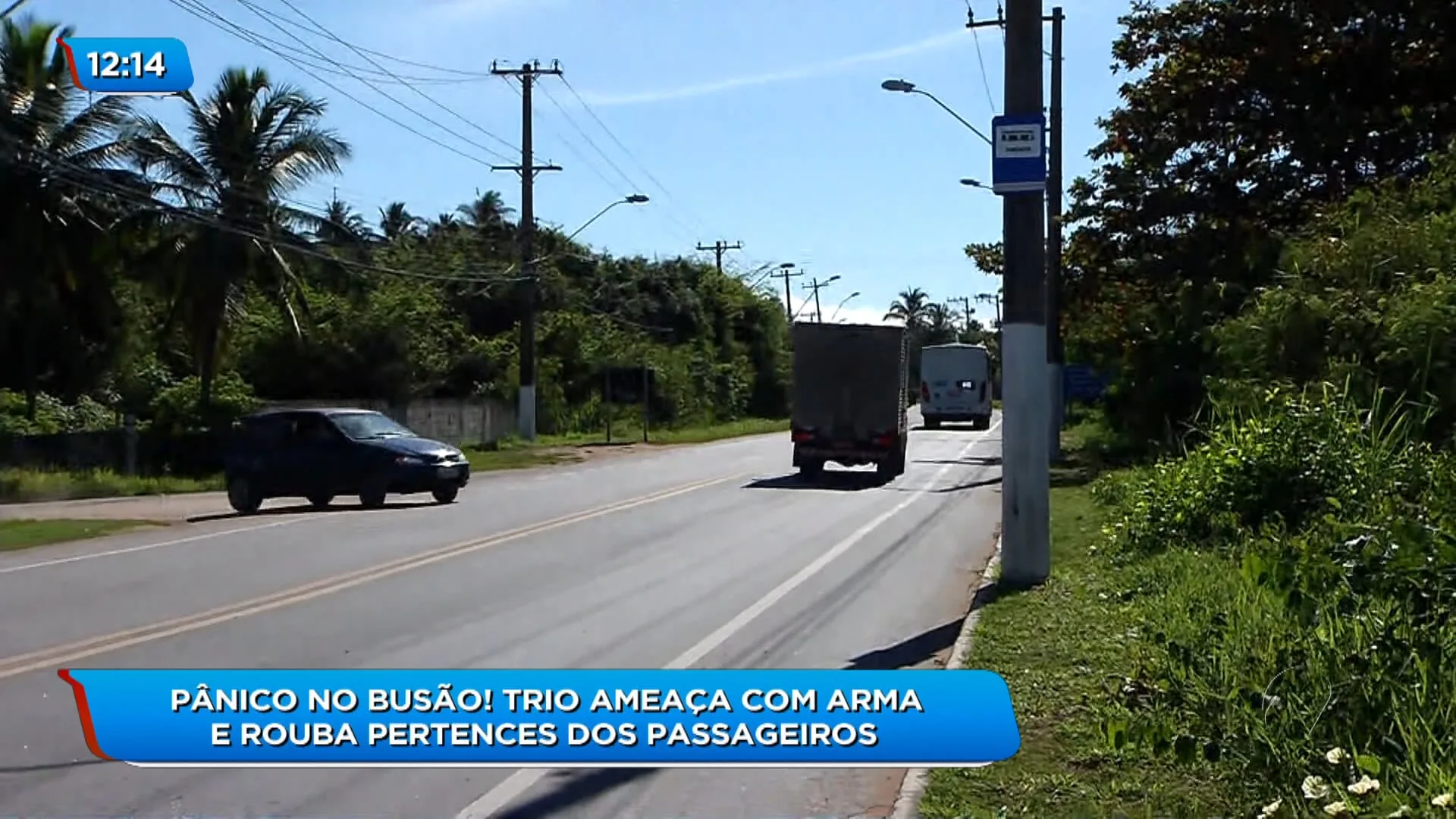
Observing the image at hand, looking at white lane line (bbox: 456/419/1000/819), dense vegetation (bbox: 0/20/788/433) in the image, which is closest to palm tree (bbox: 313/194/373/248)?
dense vegetation (bbox: 0/20/788/433)

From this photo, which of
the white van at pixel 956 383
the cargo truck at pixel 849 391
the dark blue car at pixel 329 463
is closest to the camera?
the dark blue car at pixel 329 463

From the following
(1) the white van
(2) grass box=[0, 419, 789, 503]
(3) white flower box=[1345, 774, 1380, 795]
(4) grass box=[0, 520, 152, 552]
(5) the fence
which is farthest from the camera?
(1) the white van

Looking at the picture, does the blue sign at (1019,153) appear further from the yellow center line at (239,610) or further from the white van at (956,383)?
the white van at (956,383)

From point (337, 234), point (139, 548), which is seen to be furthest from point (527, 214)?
point (139, 548)

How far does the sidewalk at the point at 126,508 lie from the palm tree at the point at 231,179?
28.1 ft

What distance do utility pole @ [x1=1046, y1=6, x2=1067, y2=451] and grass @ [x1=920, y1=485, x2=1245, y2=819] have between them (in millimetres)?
22511

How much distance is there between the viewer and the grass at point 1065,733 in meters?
6.25

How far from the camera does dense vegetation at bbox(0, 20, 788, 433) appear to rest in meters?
34.9

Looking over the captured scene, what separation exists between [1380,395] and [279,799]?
1035cm

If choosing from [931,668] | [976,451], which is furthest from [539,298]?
[931,668]

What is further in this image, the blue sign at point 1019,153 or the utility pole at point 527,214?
the utility pole at point 527,214

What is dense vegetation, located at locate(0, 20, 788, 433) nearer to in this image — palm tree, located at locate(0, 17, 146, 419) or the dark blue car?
palm tree, located at locate(0, 17, 146, 419)

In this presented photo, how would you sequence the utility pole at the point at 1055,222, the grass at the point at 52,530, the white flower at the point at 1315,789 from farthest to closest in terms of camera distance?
the utility pole at the point at 1055,222, the grass at the point at 52,530, the white flower at the point at 1315,789

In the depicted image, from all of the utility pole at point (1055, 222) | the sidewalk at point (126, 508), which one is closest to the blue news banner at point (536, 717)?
the sidewalk at point (126, 508)
